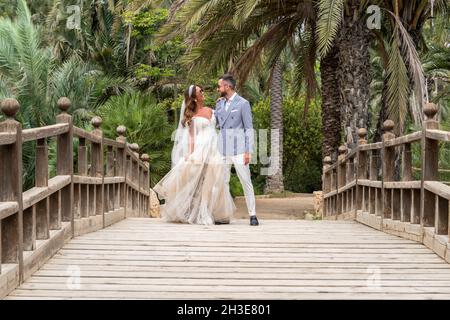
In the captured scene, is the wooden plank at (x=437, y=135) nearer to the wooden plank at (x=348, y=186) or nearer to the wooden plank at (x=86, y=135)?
the wooden plank at (x=86, y=135)

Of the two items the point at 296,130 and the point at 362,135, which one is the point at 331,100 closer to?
the point at 362,135

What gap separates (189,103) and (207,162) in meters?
0.82

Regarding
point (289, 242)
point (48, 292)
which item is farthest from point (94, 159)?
point (48, 292)

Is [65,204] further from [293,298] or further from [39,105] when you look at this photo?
[39,105]

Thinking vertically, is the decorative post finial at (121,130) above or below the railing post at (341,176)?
above

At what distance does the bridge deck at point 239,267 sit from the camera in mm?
5777

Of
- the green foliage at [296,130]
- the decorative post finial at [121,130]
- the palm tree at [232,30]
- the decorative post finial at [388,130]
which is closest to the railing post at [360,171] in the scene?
the decorative post finial at [388,130]

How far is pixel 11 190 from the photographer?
19.1 feet

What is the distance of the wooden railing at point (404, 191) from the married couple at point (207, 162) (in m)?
1.62

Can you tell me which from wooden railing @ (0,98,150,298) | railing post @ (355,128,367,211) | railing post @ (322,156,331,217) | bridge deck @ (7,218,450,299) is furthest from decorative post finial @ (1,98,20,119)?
railing post @ (322,156,331,217)

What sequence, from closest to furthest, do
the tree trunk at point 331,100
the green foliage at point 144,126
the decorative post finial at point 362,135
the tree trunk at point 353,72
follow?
the decorative post finial at point 362,135
the tree trunk at point 353,72
the tree trunk at point 331,100
the green foliage at point 144,126

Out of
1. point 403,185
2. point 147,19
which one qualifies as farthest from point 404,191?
point 147,19

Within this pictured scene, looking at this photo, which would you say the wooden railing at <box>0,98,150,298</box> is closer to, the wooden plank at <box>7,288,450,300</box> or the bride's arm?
the wooden plank at <box>7,288,450,300</box>
